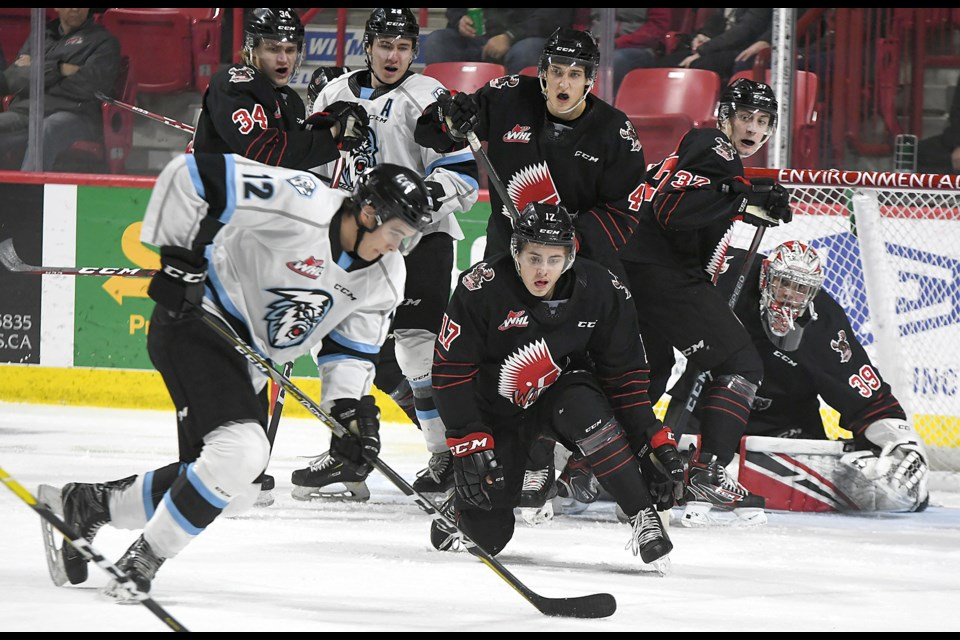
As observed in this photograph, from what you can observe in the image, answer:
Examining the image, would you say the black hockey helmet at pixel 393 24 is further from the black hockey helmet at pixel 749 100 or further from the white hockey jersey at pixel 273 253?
the white hockey jersey at pixel 273 253

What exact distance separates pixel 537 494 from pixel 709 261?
→ 2.77 feet

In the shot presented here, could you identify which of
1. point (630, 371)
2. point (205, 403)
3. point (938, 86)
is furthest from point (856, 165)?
point (205, 403)

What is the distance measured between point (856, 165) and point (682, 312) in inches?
69.6

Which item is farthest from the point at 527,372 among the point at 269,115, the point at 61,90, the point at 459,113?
the point at 61,90

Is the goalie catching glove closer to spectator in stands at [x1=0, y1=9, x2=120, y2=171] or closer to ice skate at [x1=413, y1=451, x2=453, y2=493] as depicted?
ice skate at [x1=413, y1=451, x2=453, y2=493]

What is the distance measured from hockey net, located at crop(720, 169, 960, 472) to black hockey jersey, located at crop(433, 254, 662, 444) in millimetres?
1572

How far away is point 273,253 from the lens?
2564mm

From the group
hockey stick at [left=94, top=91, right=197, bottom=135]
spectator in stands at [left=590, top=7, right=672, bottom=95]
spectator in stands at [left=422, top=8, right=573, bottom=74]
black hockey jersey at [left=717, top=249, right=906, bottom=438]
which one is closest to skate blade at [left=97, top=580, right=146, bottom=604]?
black hockey jersey at [left=717, top=249, right=906, bottom=438]

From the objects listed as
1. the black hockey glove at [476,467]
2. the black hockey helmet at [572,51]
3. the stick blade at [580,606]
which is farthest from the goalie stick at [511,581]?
the black hockey helmet at [572,51]

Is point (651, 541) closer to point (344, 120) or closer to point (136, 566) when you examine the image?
point (136, 566)

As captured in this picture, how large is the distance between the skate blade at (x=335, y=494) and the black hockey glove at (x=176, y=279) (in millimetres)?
1451

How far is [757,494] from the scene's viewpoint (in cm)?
398

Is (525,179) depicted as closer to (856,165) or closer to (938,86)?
(856,165)

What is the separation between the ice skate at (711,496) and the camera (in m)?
3.70
